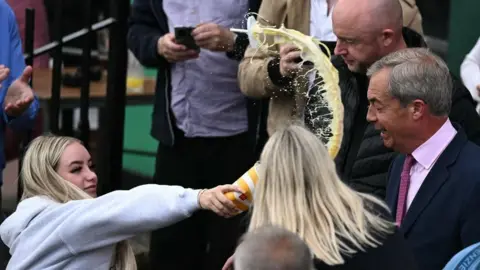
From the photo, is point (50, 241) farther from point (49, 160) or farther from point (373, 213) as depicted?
point (373, 213)

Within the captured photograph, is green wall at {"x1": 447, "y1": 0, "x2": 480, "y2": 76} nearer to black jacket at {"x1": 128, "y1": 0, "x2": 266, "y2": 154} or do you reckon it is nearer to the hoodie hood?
black jacket at {"x1": 128, "y1": 0, "x2": 266, "y2": 154}

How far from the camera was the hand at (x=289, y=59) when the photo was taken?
516 cm

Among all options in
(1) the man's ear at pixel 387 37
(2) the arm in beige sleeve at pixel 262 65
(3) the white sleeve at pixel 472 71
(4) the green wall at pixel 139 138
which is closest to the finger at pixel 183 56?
(2) the arm in beige sleeve at pixel 262 65

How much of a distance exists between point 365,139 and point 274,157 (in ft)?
4.28

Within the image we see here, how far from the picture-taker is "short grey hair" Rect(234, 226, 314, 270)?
3160 millimetres

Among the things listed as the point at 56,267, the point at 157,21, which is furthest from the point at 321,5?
the point at 56,267

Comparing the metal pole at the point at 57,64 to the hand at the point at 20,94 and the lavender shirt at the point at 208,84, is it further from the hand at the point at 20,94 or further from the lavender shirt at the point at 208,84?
the hand at the point at 20,94

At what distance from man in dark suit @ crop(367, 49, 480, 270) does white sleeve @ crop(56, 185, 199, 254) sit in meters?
0.86

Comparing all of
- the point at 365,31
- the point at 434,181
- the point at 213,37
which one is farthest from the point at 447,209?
the point at 213,37

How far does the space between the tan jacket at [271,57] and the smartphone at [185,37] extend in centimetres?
32

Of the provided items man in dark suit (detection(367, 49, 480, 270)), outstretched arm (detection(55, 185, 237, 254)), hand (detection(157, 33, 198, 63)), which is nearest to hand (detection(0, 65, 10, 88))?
hand (detection(157, 33, 198, 63))

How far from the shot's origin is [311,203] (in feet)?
12.4

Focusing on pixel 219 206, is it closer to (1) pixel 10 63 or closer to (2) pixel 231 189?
(2) pixel 231 189

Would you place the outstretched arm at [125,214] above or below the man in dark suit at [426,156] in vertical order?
below
